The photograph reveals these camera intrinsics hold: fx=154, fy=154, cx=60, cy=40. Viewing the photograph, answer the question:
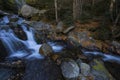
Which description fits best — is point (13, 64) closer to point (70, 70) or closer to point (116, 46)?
point (70, 70)

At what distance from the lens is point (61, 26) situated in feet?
40.6

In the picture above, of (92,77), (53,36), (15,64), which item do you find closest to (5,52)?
(15,64)

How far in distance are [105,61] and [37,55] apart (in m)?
4.05

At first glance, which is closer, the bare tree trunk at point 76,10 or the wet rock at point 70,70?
the wet rock at point 70,70

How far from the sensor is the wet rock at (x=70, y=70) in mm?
6770

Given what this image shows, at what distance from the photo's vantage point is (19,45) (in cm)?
1050

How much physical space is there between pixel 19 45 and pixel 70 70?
493 centimetres

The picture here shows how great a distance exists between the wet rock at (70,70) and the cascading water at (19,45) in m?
2.24

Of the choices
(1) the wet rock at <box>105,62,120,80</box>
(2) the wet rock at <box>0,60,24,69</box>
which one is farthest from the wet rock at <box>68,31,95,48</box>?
(2) the wet rock at <box>0,60,24,69</box>

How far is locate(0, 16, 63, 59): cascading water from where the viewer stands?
9.44 metres

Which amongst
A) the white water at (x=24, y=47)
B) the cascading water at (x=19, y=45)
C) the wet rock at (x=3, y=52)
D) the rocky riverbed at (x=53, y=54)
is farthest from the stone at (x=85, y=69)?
the wet rock at (x=3, y=52)

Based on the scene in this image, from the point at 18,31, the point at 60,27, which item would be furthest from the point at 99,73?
the point at 18,31

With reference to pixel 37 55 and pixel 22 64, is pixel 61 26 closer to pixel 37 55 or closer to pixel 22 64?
pixel 37 55

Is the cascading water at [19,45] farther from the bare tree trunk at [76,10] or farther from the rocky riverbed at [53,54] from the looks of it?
the bare tree trunk at [76,10]
